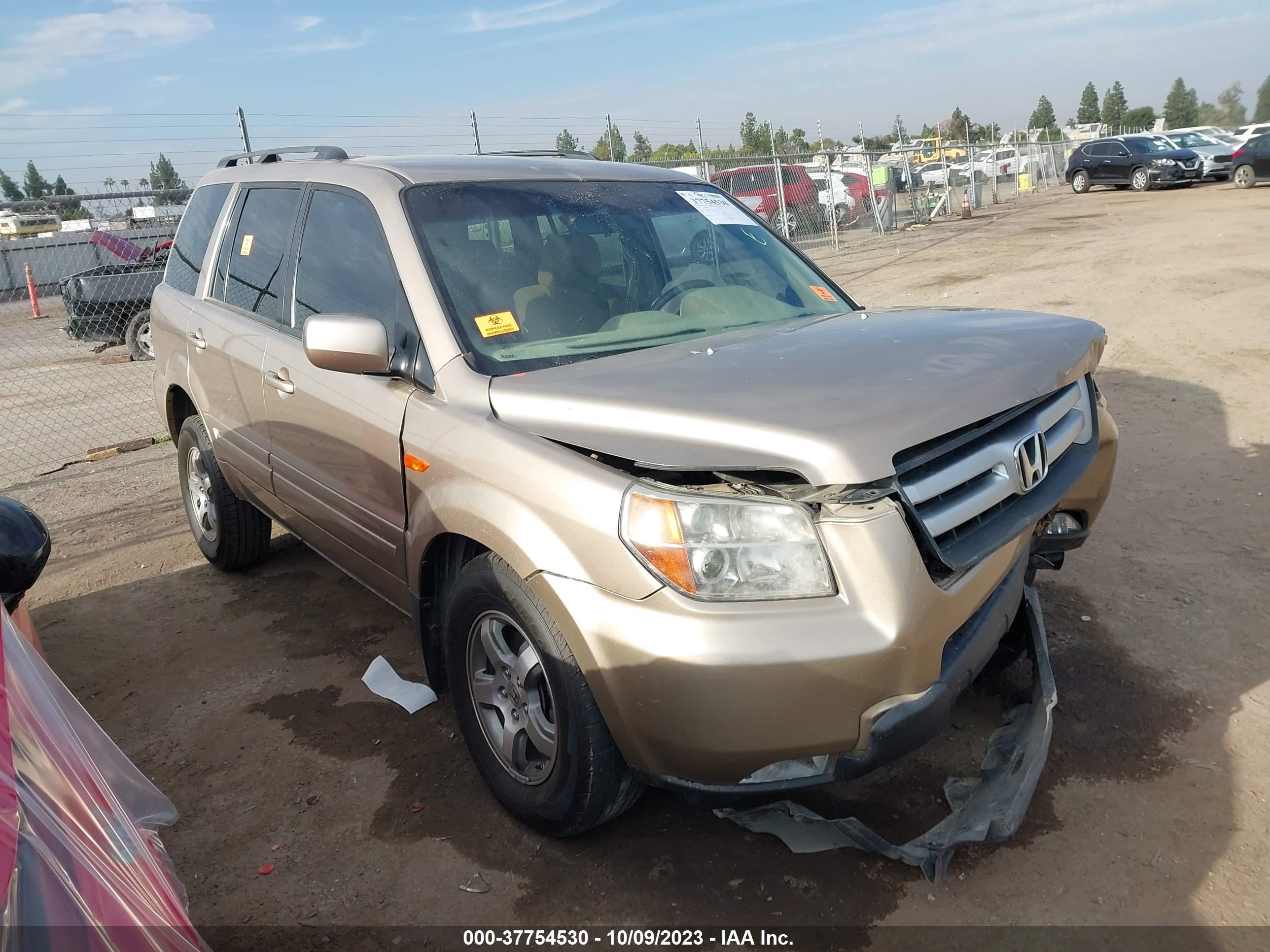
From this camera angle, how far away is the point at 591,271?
324cm

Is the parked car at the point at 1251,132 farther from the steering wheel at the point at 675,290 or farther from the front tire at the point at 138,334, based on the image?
the steering wheel at the point at 675,290

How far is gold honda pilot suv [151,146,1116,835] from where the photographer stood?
2.12 m

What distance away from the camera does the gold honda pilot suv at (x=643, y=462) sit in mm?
2117

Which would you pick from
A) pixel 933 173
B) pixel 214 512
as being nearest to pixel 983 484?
pixel 214 512

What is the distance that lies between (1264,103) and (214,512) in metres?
90.8

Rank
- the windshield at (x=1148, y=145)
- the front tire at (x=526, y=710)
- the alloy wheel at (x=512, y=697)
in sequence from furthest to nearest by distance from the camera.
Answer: the windshield at (x=1148, y=145), the alloy wheel at (x=512, y=697), the front tire at (x=526, y=710)

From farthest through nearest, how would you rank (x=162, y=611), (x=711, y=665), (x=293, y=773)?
(x=162, y=611), (x=293, y=773), (x=711, y=665)

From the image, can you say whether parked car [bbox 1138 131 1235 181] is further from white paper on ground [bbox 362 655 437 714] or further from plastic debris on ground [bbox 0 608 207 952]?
plastic debris on ground [bbox 0 608 207 952]

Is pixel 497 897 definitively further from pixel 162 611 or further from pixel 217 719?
pixel 162 611

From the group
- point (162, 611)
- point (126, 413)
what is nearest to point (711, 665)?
point (162, 611)

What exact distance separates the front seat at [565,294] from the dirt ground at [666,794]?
1489 mm

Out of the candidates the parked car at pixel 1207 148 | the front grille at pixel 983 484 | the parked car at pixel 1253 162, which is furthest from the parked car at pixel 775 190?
the front grille at pixel 983 484

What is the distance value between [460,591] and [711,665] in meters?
0.91

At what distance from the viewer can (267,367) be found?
3.77 metres
